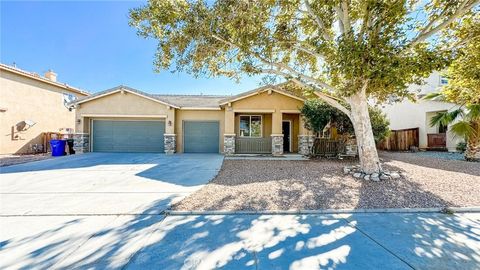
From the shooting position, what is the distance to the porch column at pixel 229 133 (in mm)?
13281

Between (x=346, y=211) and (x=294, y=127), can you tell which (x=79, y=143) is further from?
(x=346, y=211)

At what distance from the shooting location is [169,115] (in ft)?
45.8

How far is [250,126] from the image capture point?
1469 centimetres

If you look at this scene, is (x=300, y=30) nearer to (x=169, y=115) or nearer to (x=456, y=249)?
(x=456, y=249)

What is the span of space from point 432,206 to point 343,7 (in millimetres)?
6547

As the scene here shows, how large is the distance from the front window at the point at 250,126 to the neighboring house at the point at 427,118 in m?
9.38

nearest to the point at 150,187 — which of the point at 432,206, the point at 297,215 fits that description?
the point at 297,215

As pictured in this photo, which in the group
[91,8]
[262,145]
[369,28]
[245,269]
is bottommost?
[245,269]

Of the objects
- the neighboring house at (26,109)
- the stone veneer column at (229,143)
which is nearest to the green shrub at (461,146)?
the stone veneer column at (229,143)

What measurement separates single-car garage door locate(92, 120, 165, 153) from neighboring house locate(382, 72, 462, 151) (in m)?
16.8

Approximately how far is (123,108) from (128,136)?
6.52ft

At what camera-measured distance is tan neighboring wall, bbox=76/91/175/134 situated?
13906 mm

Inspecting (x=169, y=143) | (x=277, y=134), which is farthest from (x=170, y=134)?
(x=277, y=134)

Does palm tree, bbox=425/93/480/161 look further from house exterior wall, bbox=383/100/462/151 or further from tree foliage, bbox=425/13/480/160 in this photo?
house exterior wall, bbox=383/100/462/151
